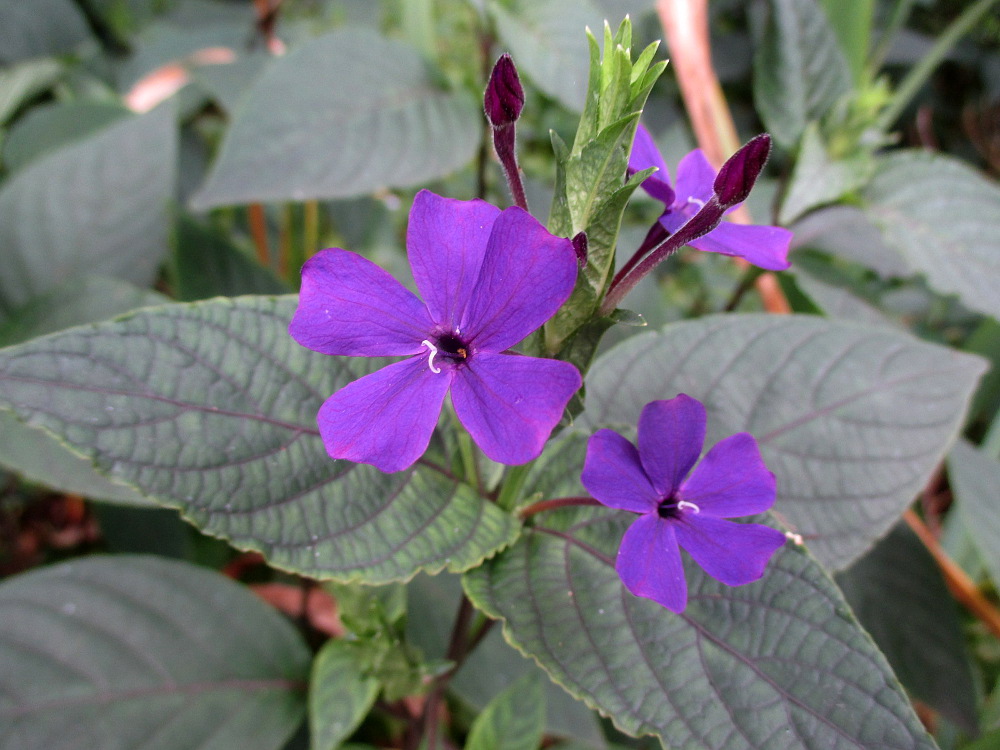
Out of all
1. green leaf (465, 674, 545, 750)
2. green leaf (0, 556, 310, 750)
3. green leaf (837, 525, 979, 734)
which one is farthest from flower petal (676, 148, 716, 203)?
green leaf (0, 556, 310, 750)

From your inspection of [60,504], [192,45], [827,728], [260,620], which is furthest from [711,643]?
[192,45]

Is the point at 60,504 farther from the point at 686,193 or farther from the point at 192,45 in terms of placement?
the point at 686,193

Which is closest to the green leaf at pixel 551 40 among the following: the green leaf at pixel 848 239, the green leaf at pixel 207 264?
the green leaf at pixel 848 239

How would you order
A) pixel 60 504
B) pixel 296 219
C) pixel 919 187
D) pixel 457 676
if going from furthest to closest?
pixel 296 219 < pixel 60 504 < pixel 919 187 < pixel 457 676

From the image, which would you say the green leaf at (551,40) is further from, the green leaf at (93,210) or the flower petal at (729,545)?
the flower petal at (729,545)

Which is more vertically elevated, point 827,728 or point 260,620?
point 827,728

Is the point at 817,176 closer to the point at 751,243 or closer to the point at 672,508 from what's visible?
the point at 751,243

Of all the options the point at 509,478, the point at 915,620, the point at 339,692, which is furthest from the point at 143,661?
the point at 915,620
